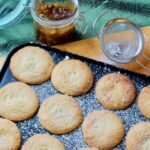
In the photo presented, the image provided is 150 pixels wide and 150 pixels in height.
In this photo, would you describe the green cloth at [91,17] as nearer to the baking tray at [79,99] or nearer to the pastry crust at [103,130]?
the baking tray at [79,99]

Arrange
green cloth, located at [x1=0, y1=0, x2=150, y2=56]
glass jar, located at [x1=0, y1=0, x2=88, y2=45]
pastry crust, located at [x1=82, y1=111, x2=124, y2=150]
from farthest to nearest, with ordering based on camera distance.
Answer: green cloth, located at [x1=0, y1=0, x2=150, y2=56] < glass jar, located at [x1=0, y1=0, x2=88, y2=45] < pastry crust, located at [x1=82, y1=111, x2=124, y2=150]

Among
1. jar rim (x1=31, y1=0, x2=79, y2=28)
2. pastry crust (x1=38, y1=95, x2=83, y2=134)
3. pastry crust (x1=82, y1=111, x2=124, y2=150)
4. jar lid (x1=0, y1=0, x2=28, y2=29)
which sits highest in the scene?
jar rim (x1=31, y1=0, x2=79, y2=28)

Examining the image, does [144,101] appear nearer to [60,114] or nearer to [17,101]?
[60,114]

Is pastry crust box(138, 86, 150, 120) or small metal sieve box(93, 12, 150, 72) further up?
small metal sieve box(93, 12, 150, 72)

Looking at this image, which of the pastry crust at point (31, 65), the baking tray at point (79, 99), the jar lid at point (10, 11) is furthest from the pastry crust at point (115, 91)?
the jar lid at point (10, 11)

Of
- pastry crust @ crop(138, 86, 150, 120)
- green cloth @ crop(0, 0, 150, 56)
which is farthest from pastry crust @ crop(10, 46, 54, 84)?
pastry crust @ crop(138, 86, 150, 120)

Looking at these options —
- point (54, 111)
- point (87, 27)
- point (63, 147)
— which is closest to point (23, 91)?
point (54, 111)

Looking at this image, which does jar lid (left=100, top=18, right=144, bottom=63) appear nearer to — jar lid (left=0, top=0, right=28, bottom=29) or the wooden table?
the wooden table

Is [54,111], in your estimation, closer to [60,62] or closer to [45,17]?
[60,62]
